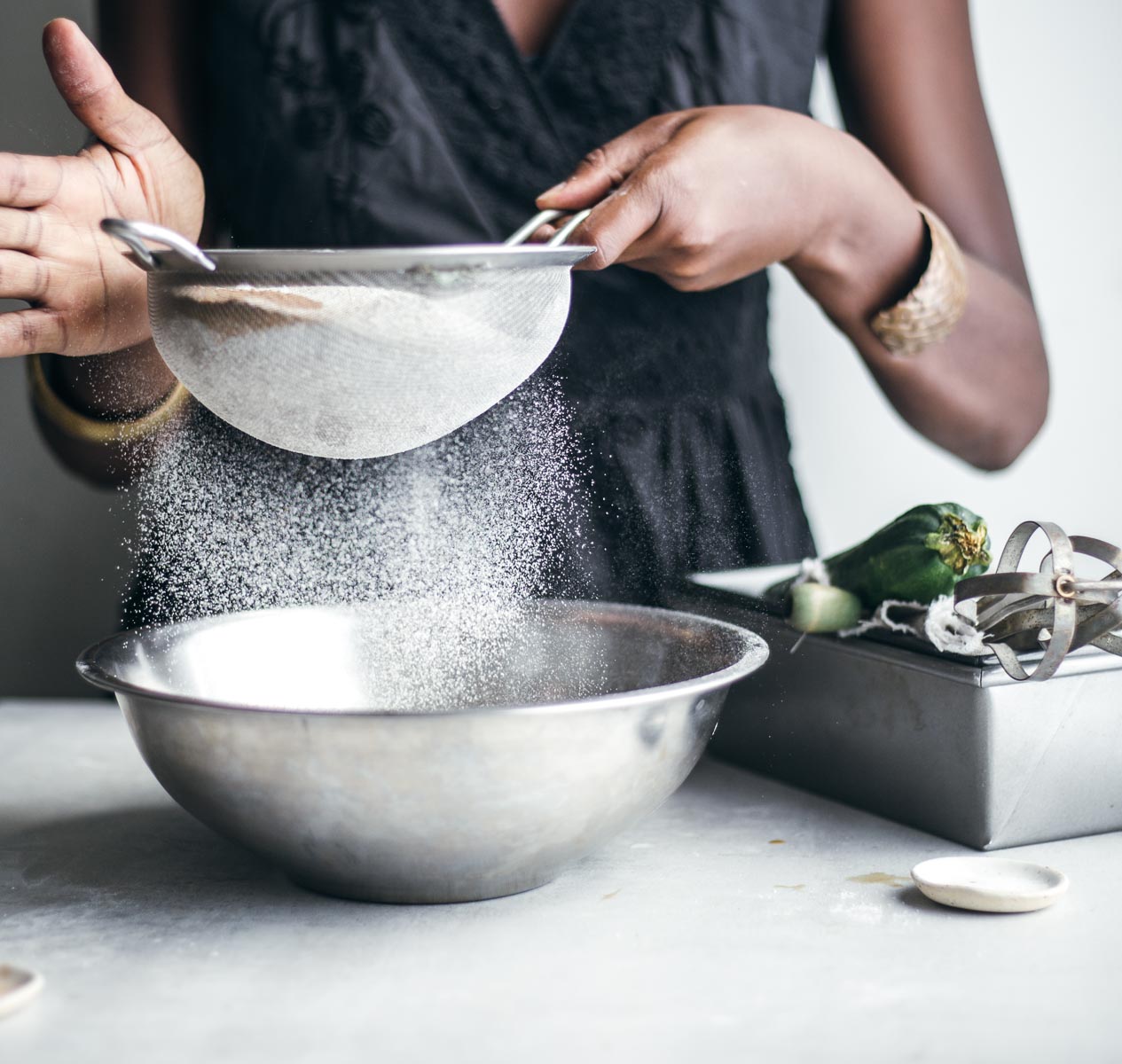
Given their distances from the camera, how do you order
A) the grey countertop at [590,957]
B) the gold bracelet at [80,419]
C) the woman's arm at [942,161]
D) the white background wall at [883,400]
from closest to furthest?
the grey countertop at [590,957], the gold bracelet at [80,419], the woman's arm at [942,161], the white background wall at [883,400]

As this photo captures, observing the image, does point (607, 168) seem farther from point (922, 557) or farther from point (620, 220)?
→ point (922, 557)

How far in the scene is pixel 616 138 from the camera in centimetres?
99

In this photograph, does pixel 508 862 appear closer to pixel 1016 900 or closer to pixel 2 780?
pixel 1016 900

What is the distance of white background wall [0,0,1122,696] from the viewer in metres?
1.52

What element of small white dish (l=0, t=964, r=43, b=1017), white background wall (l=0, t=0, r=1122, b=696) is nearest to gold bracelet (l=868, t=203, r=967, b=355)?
white background wall (l=0, t=0, r=1122, b=696)

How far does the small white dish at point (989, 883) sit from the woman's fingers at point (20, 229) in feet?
2.32

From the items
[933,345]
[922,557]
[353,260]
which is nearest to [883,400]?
[933,345]

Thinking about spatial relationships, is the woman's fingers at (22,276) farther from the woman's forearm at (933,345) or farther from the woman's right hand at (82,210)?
the woman's forearm at (933,345)

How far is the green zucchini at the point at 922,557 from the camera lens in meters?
0.84

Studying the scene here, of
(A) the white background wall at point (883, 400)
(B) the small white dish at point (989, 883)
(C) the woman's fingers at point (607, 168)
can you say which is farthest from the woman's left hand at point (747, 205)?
(B) the small white dish at point (989, 883)

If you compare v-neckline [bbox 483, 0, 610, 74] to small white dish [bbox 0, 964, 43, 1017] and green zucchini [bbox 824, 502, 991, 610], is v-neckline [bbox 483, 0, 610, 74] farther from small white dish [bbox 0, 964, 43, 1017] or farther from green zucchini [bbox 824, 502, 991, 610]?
small white dish [bbox 0, 964, 43, 1017]

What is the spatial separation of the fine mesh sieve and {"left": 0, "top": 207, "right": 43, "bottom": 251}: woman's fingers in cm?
12

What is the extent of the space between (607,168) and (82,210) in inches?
14.9

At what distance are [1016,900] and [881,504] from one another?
97 centimetres
